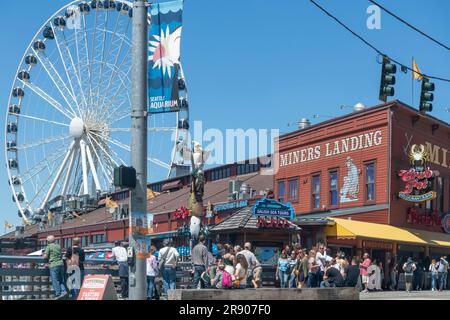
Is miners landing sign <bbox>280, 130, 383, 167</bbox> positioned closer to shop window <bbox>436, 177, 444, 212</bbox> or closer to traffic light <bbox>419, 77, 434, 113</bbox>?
shop window <bbox>436, 177, 444, 212</bbox>

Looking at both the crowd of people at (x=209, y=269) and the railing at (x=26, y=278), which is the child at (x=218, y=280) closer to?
the crowd of people at (x=209, y=269)

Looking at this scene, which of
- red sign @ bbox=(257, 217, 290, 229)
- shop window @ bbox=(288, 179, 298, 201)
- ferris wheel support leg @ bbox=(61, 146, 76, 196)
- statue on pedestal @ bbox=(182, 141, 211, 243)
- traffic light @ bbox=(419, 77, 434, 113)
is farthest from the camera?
ferris wheel support leg @ bbox=(61, 146, 76, 196)

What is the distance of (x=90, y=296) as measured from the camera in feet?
47.9

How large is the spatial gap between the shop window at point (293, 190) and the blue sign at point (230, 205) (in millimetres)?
2300

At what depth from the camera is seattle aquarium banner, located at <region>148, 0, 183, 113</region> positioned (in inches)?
611

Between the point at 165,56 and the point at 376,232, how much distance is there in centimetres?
1871

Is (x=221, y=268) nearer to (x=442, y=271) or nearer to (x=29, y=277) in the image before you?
(x=29, y=277)

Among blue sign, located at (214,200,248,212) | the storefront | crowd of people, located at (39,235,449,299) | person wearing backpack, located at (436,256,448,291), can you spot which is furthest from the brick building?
crowd of people, located at (39,235,449,299)

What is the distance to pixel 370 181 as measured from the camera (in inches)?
1377

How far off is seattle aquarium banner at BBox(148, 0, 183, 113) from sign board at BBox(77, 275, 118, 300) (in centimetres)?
344

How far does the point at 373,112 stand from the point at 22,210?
31.7 metres

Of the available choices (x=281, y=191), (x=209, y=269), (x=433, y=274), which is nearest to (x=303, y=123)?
(x=281, y=191)
